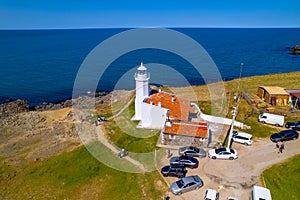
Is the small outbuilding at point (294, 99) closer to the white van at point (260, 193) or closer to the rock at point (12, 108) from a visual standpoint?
the white van at point (260, 193)

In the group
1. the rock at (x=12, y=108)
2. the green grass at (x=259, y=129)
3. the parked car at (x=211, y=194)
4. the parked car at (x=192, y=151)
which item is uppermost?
the green grass at (x=259, y=129)

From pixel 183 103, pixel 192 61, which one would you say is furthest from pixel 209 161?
pixel 192 61

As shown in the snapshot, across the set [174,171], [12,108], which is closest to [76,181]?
[174,171]

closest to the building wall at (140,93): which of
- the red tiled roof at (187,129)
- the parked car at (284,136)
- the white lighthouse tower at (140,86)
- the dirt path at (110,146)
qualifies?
the white lighthouse tower at (140,86)

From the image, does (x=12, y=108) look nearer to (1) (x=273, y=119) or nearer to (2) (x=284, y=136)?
(1) (x=273, y=119)

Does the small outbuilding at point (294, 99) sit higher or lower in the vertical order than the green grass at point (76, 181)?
higher

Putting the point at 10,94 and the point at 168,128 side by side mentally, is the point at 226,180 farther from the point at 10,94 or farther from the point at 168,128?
the point at 10,94

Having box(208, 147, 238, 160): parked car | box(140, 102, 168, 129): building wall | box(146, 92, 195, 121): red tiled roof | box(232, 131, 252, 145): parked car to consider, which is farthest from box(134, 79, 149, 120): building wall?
box(232, 131, 252, 145): parked car
